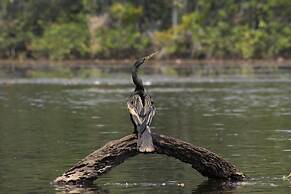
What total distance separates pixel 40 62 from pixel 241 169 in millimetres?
69106

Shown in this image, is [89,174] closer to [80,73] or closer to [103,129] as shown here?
[103,129]

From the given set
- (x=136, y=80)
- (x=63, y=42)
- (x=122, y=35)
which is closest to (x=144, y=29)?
(x=122, y=35)

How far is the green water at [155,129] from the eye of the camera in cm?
1877

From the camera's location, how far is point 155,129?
29.1 m

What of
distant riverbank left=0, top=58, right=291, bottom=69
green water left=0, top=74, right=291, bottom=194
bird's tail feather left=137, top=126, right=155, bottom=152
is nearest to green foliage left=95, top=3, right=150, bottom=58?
distant riverbank left=0, top=58, right=291, bottom=69

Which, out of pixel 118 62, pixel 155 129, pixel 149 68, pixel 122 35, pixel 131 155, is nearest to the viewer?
pixel 131 155

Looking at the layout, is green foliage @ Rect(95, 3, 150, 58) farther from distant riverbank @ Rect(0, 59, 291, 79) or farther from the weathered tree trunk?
the weathered tree trunk

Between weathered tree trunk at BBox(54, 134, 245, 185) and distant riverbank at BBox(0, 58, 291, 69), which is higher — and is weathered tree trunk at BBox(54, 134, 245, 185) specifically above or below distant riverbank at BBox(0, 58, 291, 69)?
above

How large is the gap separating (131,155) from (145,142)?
1021 mm

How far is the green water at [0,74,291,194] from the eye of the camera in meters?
18.8

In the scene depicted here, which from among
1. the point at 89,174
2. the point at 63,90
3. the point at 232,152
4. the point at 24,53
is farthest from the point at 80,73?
the point at 89,174

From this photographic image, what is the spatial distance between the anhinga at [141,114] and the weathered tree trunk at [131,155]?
449mm

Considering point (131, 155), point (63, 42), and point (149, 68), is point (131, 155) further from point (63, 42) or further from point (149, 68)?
point (63, 42)

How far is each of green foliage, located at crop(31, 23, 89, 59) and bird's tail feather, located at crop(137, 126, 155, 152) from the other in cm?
6998
